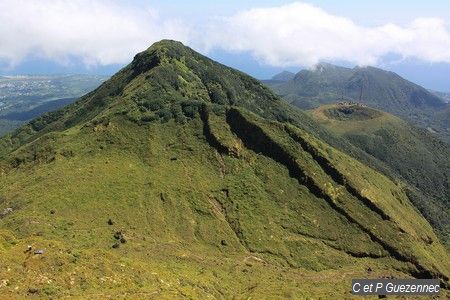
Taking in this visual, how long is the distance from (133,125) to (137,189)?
118 ft

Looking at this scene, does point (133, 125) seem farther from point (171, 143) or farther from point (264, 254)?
point (264, 254)

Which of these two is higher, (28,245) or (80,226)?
(28,245)

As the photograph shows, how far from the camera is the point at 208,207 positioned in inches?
5502

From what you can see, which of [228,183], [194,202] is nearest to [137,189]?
[194,202]

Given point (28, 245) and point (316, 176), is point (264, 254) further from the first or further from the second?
point (28, 245)

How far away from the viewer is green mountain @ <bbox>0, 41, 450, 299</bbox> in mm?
112188

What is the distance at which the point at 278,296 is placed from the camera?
9888 cm

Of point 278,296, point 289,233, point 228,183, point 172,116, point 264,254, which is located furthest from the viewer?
point 172,116

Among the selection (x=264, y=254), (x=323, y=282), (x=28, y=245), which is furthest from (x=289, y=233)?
(x=28, y=245)

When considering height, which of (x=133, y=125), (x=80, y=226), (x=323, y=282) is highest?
(x=133, y=125)

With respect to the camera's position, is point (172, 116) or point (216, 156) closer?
point (216, 156)

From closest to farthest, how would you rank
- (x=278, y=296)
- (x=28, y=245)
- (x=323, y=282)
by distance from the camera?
(x=28, y=245)
(x=278, y=296)
(x=323, y=282)

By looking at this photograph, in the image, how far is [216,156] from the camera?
520 feet

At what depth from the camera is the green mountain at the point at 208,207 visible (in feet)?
368
